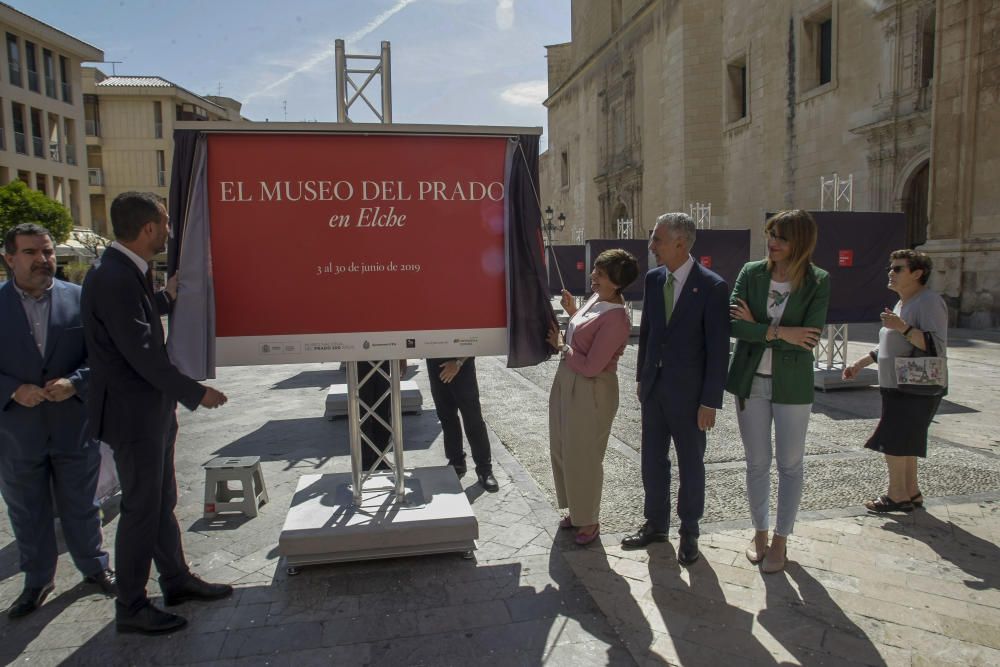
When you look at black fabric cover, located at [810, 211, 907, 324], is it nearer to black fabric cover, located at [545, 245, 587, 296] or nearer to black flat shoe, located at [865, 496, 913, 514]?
black flat shoe, located at [865, 496, 913, 514]

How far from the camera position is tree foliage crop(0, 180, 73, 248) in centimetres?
2258

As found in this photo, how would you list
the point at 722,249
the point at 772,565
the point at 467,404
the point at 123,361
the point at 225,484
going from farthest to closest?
the point at 722,249, the point at 467,404, the point at 225,484, the point at 772,565, the point at 123,361

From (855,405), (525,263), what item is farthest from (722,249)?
(525,263)

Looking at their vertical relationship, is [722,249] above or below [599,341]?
above

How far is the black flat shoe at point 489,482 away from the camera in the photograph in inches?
202

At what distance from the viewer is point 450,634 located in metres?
3.13

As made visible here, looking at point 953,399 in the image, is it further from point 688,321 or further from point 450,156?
point 450,156

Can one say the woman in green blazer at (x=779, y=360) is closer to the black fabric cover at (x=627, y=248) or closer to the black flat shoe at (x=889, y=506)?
the black flat shoe at (x=889, y=506)

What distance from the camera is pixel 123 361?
123 inches

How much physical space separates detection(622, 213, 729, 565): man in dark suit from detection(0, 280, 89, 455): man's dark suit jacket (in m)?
3.09

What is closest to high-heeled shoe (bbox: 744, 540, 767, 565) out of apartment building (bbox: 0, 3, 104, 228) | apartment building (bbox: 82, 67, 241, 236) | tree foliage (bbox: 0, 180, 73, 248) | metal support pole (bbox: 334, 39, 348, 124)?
metal support pole (bbox: 334, 39, 348, 124)

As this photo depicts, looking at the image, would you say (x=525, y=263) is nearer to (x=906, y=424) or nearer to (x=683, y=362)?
(x=683, y=362)

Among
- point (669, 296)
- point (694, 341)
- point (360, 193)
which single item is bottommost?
point (694, 341)

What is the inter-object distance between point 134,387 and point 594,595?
2456 mm
